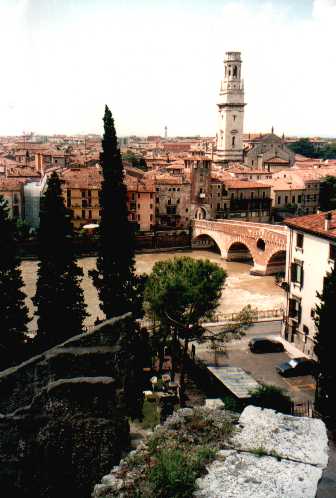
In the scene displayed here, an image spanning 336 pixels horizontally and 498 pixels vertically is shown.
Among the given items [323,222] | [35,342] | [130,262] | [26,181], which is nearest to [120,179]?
[130,262]

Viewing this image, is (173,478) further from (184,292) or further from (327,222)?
(327,222)

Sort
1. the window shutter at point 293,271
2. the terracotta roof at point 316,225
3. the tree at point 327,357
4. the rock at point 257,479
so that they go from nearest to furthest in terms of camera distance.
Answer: the rock at point 257,479 < the tree at point 327,357 < the terracotta roof at point 316,225 < the window shutter at point 293,271

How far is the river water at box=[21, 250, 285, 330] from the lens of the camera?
3394 cm

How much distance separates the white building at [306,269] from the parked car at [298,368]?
149 centimetres

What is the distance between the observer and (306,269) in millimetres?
22281

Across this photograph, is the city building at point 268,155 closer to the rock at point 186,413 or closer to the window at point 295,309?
the window at point 295,309

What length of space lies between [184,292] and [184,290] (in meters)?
0.07

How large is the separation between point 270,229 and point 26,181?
27691 mm

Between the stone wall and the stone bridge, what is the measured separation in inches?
1335

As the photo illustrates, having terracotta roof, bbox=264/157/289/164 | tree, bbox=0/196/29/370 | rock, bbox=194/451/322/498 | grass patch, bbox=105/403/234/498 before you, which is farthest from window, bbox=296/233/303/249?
terracotta roof, bbox=264/157/289/164

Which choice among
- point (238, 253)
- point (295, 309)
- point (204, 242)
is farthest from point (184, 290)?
point (204, 242)

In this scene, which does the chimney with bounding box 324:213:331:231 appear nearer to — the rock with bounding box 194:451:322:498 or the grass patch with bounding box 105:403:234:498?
the grass patch with bounding box 105:403:234:498

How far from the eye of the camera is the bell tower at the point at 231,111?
289 ft

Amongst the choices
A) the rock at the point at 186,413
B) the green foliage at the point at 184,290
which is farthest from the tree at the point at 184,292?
the rock at the point at 186,413
